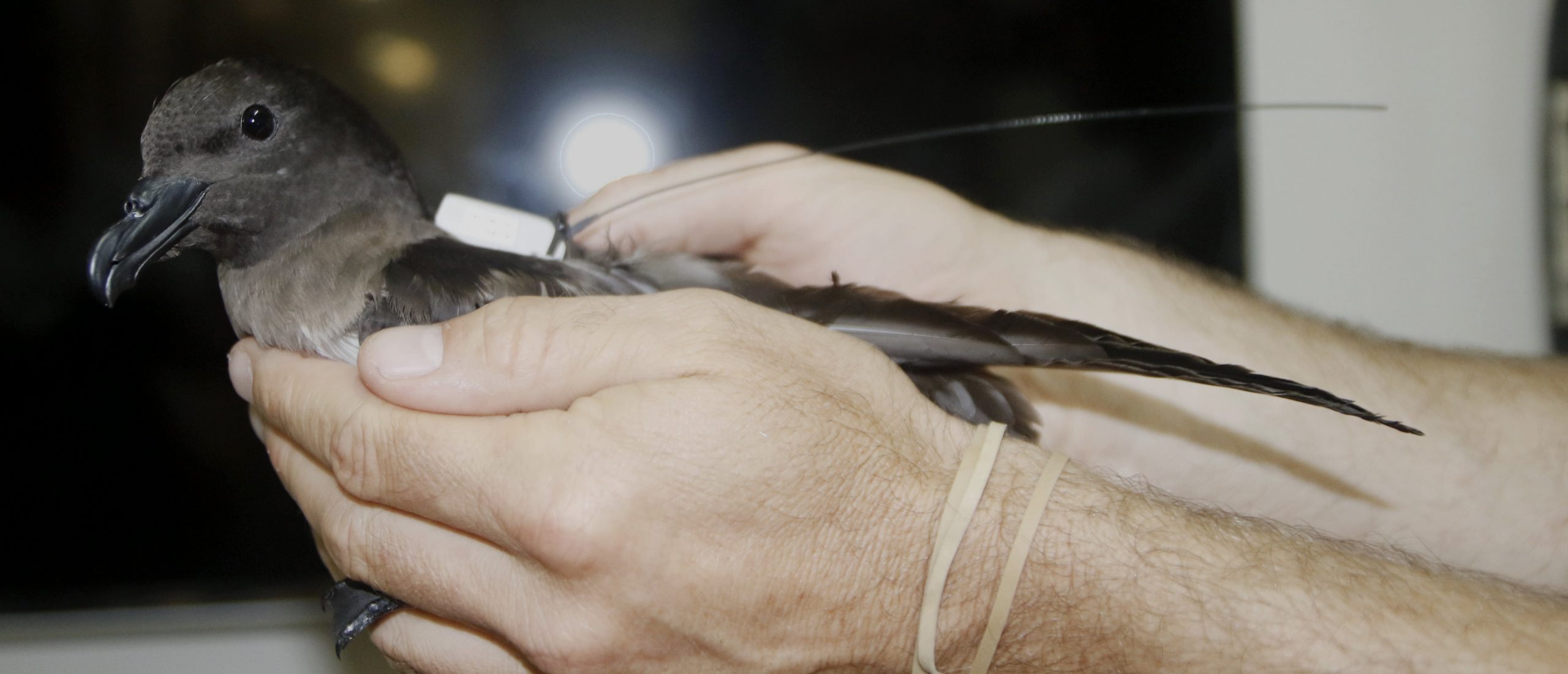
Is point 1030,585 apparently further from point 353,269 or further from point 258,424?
point 258,424

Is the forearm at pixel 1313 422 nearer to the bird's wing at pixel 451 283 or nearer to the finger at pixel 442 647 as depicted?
the bird's wing at pixel 451 283

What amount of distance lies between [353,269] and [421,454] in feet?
1.20

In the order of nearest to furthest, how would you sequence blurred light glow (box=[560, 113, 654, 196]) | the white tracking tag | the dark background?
the white tracking tag → the dark background → blurred light glow (box=[560, 113, 654, 196])

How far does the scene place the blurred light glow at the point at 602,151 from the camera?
171 cm

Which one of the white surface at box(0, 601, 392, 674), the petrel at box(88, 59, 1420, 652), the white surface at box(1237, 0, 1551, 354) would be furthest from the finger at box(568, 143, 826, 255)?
the white surface at box(1237, 0, 1551, 354)

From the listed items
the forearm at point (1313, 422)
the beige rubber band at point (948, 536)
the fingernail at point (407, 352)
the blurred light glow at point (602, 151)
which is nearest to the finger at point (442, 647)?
the fingernail at point (407, 352)

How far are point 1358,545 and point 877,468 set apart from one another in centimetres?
58

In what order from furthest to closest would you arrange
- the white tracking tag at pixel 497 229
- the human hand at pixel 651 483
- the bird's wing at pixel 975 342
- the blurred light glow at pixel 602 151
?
the blurred light glow at pixel 602 151
the white tracking tag at pixel 497 229
the bird's wing at pixel 975 342
the human hand at pixel 651 483

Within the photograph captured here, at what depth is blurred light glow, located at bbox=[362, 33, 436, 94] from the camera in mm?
1604

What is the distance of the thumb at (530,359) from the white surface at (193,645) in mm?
1175

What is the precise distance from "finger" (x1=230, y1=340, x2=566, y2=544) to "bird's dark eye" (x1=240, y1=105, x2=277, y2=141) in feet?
1.19

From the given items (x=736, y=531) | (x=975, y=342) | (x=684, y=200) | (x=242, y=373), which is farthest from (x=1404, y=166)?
(x=242, y=373)

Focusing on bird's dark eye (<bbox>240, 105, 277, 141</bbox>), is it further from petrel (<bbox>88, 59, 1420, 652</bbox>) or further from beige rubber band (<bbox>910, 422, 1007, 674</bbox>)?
beige rubber band (<bbox>910, 422, 1007, 674</bbox>)

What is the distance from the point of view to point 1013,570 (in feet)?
2.48
